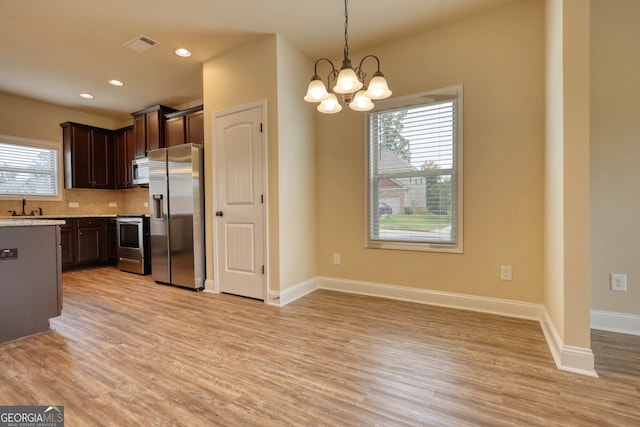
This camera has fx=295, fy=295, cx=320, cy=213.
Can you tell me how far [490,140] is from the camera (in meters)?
2.73

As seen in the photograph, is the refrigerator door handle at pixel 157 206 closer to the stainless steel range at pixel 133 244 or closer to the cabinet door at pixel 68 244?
the stainless steel range at pixel 133 244

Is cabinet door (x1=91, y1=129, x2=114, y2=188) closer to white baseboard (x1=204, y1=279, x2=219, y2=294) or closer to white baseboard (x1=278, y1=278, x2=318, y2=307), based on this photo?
white baseboard (x1=204, y1=279, x2=219, y2=294)

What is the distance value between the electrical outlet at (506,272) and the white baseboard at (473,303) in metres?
0.21

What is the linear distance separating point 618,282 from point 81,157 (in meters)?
7.28

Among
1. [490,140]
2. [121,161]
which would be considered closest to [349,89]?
[490,140]

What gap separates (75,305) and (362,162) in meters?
3.42

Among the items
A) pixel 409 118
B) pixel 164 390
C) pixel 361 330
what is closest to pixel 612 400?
pixel 361 330

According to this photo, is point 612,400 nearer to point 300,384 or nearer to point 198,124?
point 300,384

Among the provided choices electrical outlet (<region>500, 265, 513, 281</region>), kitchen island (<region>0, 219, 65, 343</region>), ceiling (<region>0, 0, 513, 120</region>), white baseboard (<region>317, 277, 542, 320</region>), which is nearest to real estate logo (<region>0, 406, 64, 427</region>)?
kitchen island (<region>0, 219, 65, 343</region>)

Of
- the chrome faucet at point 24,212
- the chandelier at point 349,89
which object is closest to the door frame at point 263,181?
the chandelier at point 349,89

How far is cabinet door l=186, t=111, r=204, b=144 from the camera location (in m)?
4.16

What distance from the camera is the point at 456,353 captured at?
79.5 inches

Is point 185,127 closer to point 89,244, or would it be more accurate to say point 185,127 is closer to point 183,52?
point 183,52

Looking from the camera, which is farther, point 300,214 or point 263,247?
Answer: point 300,214
